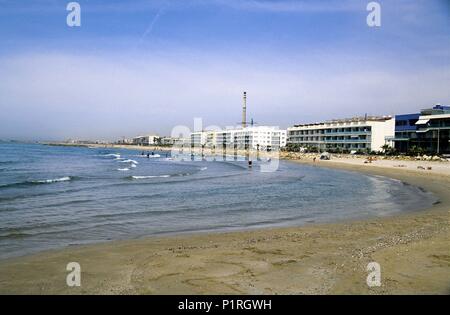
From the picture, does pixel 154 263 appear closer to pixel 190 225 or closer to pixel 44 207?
pixel 190 225

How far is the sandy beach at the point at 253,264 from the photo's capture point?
24.9ft

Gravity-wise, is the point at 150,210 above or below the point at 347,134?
below

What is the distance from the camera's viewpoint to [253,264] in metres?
9.17

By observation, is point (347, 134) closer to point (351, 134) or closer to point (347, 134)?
point (347, 134)

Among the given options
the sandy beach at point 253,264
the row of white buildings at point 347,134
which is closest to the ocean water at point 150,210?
the sandy beach at point 253,264

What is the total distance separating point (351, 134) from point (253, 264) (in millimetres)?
91348

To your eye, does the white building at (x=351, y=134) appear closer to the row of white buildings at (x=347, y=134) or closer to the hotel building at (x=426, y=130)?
the row of white buildings at (x=347, y=134)

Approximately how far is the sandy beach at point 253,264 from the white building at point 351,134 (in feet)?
255

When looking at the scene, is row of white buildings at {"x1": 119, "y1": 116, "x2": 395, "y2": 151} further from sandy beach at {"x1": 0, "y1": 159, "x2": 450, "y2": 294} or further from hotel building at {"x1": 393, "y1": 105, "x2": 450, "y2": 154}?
sandy beach at {"x1": 0, "y1": 159, "x2": 450, "y2": 294}

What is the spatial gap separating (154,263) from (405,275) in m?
5.76

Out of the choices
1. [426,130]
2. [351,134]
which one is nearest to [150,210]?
[426,130]

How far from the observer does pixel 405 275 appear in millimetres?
8188
